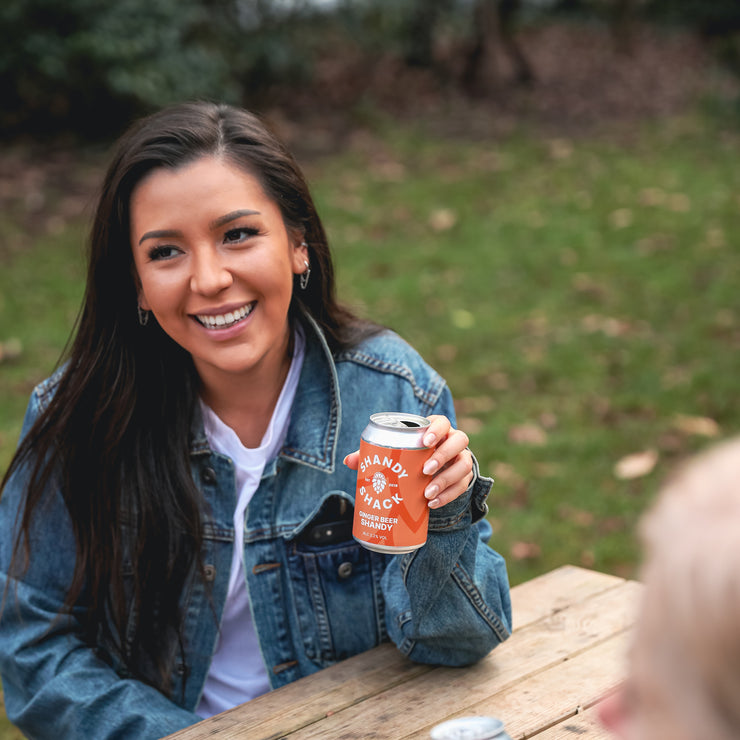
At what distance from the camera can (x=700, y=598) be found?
29.5 inches

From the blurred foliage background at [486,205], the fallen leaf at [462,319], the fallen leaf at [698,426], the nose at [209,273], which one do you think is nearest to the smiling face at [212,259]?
the nose at [209,273]

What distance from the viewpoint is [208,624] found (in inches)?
81.0

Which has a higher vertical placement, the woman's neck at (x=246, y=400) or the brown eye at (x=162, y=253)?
the brown eye at (x=162, y=253)

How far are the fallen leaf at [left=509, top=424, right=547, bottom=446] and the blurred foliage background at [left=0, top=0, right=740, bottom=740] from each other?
0.01 m

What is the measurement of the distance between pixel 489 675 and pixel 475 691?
0.07m

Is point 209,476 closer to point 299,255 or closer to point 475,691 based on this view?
point 299,255

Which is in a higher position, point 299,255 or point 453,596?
point 299,255

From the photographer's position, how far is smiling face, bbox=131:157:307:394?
1926mm

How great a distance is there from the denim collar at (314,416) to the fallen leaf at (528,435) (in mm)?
2420

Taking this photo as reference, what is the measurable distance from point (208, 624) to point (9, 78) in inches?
270

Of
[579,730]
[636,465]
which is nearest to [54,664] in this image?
[579,730]

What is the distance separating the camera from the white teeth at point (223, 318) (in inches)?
77.4

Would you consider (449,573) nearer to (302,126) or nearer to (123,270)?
(123,270)

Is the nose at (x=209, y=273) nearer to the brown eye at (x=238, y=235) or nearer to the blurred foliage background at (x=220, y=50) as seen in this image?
the brown eye at (x=238, y=235)
